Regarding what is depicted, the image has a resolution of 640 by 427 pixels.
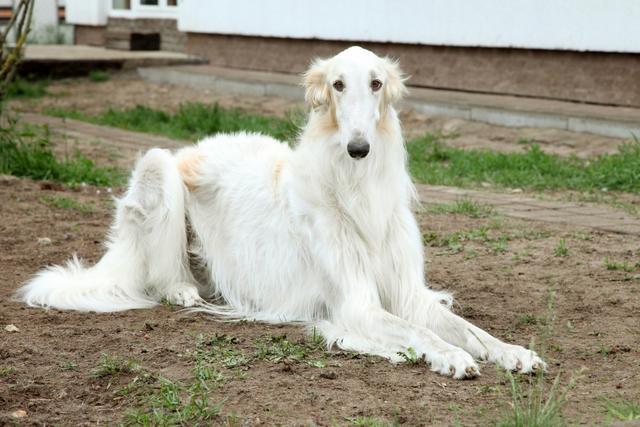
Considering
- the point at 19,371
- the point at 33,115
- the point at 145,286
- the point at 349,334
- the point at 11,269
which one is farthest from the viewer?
the point at 33,115

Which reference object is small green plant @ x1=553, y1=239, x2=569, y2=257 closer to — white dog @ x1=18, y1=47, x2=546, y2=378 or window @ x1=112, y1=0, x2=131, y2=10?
white dog @ x1=18, y1=47, x2=546, y2=378

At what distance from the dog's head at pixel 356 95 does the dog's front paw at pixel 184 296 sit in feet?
4.54

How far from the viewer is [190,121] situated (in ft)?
42.9

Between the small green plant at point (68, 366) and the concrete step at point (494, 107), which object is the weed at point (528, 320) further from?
the concrete step at point (494, 107)

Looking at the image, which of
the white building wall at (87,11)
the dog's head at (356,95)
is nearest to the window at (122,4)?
the white building wall at (87,11)

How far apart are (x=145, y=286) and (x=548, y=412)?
10.2 ft

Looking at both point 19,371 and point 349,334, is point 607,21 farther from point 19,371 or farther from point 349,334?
point 19,371

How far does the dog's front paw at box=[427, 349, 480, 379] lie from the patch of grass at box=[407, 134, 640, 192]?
495 centimetres

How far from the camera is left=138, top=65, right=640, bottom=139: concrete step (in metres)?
10.9

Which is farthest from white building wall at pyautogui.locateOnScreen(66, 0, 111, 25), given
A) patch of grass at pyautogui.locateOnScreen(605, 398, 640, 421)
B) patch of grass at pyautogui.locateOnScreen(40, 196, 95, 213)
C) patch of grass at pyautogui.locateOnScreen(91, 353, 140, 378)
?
patch of grass at pyautogui.locateOnScreen(605, 398, 640, 421)

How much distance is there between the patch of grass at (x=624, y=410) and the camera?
364cm

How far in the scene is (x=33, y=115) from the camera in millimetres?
14320

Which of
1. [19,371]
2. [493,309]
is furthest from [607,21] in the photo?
[19,371]

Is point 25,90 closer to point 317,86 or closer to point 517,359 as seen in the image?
point 317,86
